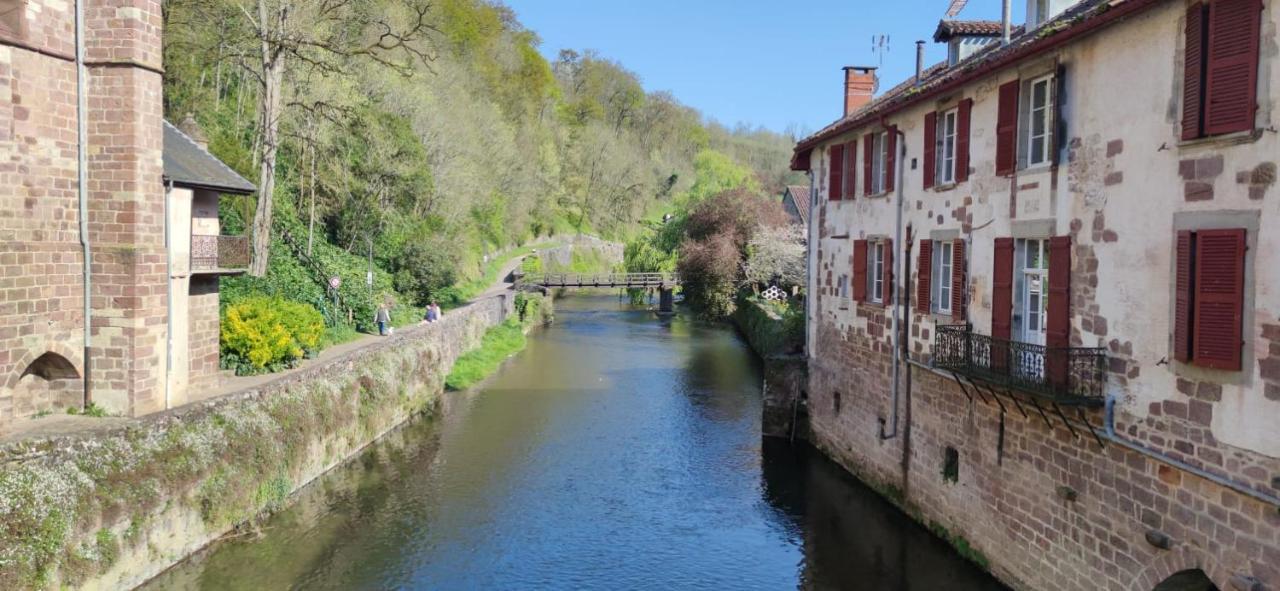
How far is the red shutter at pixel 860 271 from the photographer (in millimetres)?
17422

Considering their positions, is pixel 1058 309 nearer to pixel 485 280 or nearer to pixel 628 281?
pixel 485 280

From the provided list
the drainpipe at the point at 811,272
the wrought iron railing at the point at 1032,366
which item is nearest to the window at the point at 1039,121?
the wrought iron railing at the point at 1032,366

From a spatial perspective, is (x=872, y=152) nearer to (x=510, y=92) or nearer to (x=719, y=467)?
(x=719, y=467)

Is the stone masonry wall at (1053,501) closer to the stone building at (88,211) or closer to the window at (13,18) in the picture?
the stone building at (88,211)

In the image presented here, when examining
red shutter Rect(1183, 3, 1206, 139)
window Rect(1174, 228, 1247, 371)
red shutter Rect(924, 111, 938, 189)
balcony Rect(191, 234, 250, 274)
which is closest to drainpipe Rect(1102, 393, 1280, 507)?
window Rect(1174, 228, 1247, 371)

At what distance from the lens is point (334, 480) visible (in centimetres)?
1758

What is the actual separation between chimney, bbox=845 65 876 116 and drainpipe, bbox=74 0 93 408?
631 inches

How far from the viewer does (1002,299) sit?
40.1 feet

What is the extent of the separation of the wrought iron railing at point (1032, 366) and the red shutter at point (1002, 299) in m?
0.02

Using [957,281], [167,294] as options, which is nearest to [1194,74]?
[957,281]

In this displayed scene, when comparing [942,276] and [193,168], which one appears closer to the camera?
[942,276]

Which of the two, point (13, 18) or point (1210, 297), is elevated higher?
point (13, 18)

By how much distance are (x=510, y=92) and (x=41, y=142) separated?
5101 centimetres

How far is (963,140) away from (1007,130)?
1398 millimetres
